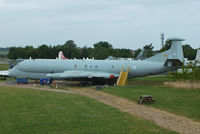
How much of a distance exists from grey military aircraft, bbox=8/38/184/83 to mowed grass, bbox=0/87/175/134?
46.4ft

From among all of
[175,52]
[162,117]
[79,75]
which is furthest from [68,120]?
[175,52]

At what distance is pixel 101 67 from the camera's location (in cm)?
3066

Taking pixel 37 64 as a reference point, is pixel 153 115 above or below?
below

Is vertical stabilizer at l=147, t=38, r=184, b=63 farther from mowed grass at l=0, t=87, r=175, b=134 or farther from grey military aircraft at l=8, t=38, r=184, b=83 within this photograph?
mowed grass at l=0, t=87, r=175, b=134

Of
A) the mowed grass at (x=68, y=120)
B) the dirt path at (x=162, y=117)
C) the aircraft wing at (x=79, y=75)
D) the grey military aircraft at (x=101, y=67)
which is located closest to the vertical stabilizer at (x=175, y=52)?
the grey military aircraft at (x=101, y=67)

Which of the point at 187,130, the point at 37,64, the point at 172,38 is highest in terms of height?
the point at 172,38

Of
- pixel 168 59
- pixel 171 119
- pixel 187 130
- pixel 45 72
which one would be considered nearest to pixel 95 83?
pixel 45 72

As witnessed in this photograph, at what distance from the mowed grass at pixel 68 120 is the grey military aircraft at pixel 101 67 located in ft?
46.4

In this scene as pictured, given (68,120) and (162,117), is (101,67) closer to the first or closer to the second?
(162,117)

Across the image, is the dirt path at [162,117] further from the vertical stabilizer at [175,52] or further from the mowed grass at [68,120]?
the vertical stabilizer at [175,52]

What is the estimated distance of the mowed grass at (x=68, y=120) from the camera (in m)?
9.77

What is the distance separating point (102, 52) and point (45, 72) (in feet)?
152

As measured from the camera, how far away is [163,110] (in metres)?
14.1

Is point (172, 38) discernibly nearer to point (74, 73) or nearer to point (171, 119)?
point (74, 73)
